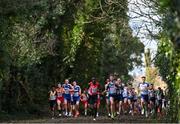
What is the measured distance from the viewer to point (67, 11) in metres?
41.8

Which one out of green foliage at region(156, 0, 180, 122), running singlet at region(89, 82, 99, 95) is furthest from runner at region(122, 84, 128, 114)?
green foliage at region(156, 0, 180, 122)

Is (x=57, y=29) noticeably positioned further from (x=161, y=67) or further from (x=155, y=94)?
(x=161, y=67)

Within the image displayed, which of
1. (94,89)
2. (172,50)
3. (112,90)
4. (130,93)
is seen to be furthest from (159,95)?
(172,50)

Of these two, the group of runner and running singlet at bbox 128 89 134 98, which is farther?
running singlet at bbox 128 89 134 98

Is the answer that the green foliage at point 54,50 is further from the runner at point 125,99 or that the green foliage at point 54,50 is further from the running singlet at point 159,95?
the running singlet at point 159,95

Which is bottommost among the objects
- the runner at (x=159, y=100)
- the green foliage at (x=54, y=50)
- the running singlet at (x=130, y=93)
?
the runner at (x=159, y=100)

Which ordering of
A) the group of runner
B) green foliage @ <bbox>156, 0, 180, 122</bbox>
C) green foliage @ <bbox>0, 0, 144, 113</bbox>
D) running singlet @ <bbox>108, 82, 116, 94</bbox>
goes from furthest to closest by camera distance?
green foliage @ <bbox>0, 0, 144, 113</bbox>, the group of runner, running singlet @ <bbox>108, 82, 116, 94</bbox>, green foliage @ <bbox>156, 0, 180, 122</bbox>

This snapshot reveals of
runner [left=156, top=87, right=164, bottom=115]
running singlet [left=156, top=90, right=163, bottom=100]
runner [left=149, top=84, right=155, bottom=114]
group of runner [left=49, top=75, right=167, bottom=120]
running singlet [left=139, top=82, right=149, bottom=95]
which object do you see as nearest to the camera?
group of runner [left=49, top=75, right=167, bottom=120]

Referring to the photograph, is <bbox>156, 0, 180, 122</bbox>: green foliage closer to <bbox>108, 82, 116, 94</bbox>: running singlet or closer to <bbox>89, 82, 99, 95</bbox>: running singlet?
<bbox>108, 82, 116, 94</bbox>: running singlet

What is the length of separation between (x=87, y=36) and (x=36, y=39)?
4.84m

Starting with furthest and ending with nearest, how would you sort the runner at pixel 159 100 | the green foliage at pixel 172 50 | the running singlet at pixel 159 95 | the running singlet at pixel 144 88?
the running singlet at pixel 159 95 < the runner at pixel 159 100 < the running singlet at pixel 144 88 < the green foliage at pixel 172 50

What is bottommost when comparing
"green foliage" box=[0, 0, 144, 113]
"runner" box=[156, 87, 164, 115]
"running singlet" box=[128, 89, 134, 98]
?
"runner" box=[156, 87, 164, 115]

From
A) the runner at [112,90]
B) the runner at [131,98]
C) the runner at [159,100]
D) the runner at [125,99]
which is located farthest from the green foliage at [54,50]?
the runner at [112,90]

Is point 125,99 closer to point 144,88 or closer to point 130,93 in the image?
point 130,93
